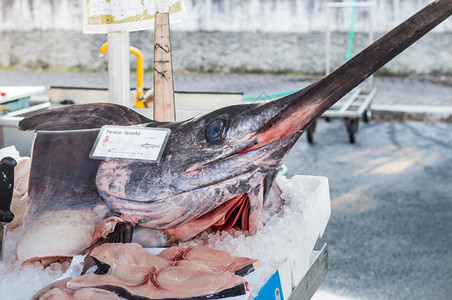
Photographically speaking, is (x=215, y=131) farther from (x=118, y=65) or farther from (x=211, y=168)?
(x=118, y=65)

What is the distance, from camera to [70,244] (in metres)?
A: 1.88

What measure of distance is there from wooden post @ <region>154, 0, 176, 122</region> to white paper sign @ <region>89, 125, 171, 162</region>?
0.33 meters

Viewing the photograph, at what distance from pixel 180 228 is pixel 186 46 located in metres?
10.4

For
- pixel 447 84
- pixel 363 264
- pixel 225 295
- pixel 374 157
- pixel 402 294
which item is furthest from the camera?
pixel 447 84

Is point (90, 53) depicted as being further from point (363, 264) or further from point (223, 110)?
point (223, 110)

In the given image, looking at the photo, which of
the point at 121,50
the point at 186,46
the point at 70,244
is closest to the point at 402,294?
the point at 121,50

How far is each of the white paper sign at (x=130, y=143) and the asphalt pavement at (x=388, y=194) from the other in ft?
7.31

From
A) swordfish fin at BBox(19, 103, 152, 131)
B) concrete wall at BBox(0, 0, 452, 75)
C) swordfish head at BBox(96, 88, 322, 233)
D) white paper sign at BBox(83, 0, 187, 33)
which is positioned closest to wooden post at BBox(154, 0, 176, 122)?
white paper sign at BBox(83, 0, 187, 33)

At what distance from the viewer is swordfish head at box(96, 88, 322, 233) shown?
1802 millimetres

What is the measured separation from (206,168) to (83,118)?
550 millimetres

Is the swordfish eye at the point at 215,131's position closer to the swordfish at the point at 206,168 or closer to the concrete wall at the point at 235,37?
the swordfish at the point at 206,168

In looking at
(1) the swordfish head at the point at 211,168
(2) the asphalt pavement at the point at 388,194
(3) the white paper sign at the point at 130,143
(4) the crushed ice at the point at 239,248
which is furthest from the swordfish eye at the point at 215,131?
(2) the asphalt pavement at the point at 388,194

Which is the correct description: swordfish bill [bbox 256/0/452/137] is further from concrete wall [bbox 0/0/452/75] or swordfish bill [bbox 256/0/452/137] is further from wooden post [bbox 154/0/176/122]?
concrete wall [bbox 0/0/452/75]

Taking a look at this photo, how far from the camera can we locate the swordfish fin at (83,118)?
7.07 feet
